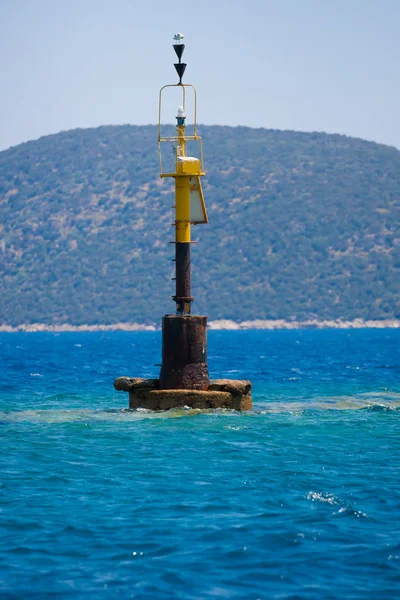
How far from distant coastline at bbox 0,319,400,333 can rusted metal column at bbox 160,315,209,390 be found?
156113mm

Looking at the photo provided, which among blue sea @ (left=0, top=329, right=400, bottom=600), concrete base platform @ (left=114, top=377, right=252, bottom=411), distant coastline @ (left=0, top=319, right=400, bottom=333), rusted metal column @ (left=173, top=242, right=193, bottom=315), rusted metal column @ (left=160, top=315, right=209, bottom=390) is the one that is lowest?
distant coastline @ (left=0, top=319, right=400, bottom=333)

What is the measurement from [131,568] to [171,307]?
172 meters

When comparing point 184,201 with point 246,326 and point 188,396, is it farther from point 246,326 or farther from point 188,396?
point 246,326

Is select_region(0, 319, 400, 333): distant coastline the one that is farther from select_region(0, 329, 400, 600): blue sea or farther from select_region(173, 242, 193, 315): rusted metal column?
select_region(173, 242, 193, 315): rusted metal column

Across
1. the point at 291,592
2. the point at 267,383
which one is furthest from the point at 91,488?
the point at 267,383

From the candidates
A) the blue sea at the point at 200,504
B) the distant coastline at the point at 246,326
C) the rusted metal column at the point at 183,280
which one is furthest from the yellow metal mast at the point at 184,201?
the distant coastline at the point at 246,326

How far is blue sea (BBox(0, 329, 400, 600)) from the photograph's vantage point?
11.0 metres

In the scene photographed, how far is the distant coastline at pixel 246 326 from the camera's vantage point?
178375 millimetres

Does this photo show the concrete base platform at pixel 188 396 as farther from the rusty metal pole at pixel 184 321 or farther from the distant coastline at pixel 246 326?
the distant coastline at pixel 246 326

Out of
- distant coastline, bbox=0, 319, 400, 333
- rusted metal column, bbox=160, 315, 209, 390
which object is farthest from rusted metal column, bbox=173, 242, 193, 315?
distant coastline, bbox=0, 319, 400, 333

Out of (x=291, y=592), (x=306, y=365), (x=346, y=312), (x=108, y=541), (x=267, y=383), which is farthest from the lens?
(x=346, y=312)

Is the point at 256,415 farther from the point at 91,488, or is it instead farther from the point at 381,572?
the point at 381,572

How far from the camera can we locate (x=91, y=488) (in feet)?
50.3

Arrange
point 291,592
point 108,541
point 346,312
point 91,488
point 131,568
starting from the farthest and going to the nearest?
1. point 346,312
2. point 91,488
3. point 108,541
4. point 131,568
5. point 291,592
